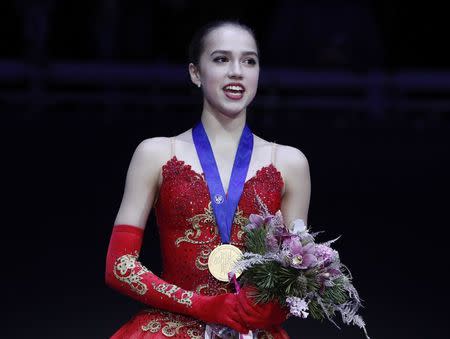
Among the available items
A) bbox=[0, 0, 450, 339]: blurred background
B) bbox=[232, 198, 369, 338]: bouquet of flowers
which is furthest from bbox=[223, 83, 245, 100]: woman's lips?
bbox=[0, 0, 450, 339]: blurred background

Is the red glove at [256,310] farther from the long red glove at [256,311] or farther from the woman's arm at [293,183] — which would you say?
the woman's arm at [293,183]

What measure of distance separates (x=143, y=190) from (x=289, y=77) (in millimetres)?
5882

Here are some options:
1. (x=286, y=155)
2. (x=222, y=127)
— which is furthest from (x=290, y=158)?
(x=222, y=127)

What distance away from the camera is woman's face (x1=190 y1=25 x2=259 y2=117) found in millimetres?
2877

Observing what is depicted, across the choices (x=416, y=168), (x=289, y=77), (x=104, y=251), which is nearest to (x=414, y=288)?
(x=104, y=251)

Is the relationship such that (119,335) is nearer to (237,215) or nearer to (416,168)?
(237,215)

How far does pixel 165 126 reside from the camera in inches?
301

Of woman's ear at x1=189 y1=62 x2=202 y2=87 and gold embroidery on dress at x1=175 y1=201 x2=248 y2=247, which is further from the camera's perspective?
woman's ear at x1=189 y1=62 x2=202 y2=87

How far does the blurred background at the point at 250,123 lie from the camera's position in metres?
4.96

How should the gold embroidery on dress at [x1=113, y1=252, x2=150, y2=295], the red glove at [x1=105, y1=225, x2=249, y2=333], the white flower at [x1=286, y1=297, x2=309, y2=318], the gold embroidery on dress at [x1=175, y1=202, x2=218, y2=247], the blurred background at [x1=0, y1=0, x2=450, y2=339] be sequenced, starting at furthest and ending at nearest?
the blurred background at [x1=0, y1=0, x2=450, y2=339] < the gold embroidery on dress at [x1=175, y1=202, x2=218, y2=247] < the gold embroidery on dress at [x1=113, y1=252, x2=150, y2=295] < the red glove at [x1=105, y1=225, x2=249, y2=333] < the white flower at [x1=286, y1=297, x2=309, y2=318]

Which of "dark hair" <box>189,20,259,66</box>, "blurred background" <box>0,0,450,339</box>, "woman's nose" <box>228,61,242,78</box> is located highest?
"dark hair" <box>189,20,259,66</box>

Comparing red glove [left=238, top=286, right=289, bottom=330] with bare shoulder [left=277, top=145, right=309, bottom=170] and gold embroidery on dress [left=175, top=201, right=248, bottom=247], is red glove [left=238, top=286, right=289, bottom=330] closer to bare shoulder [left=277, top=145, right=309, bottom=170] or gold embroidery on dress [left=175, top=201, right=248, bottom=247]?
gold embroidery on dress [left=175, top=201, right=248, bottom=247]

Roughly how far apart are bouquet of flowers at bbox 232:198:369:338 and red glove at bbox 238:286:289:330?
2 cm

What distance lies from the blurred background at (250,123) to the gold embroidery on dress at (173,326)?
161cm
